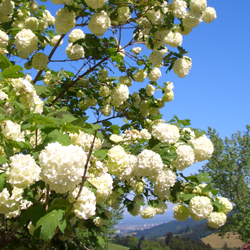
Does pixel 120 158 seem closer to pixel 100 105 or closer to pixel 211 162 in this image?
pixel 100 105

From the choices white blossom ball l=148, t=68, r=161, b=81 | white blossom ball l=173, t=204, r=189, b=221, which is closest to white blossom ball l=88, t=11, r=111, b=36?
white blossom ball l=148, t=68, r=161, b=81

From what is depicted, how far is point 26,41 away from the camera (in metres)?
3.52

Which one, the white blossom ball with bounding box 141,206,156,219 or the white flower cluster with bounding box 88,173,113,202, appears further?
the white blossom ball with bounding box 141,206,156,219

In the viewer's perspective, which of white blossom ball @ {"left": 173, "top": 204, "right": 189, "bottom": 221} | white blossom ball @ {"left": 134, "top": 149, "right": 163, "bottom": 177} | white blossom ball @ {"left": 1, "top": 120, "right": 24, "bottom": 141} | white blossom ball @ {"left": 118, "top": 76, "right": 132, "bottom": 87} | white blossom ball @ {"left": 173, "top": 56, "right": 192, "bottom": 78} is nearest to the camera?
white blossom ball @ {"left": 1, "top": 120, "right": 24, "bottom": 141}

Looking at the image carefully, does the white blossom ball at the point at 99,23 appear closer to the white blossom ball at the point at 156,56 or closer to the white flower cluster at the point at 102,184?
the white blossom ball at the point at 156,56

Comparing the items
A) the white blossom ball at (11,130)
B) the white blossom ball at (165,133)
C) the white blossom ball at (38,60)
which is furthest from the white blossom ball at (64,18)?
the white blossom ball at (11,130)

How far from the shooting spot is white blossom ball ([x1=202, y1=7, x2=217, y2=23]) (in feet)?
12.8

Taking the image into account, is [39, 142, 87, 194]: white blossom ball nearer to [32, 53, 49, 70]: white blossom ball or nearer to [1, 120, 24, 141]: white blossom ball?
[1, 120, 24, 141]: white blossom ball

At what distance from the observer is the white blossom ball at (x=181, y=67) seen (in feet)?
13.8

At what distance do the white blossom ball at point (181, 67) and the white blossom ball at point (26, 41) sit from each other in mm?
2517

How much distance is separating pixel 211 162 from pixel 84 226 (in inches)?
746

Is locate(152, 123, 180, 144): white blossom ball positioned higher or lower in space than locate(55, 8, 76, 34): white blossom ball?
lower

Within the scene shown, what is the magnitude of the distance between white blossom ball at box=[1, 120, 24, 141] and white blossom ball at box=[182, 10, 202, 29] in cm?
329

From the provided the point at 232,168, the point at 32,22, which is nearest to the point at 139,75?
the point at 32,22
